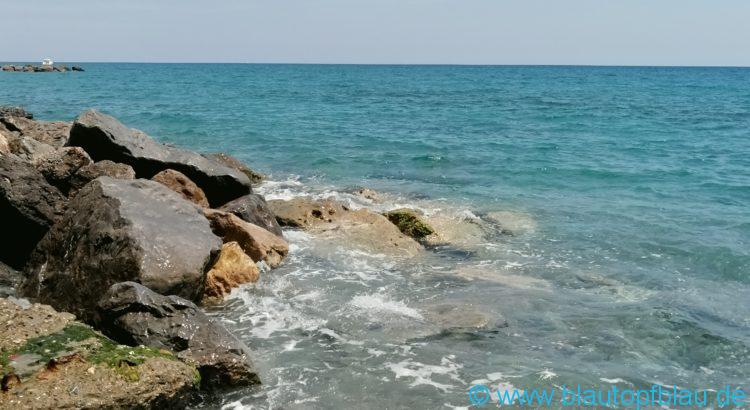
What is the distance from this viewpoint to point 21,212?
9.19m

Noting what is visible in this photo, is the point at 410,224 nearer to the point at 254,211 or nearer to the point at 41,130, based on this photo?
the point at 254,211

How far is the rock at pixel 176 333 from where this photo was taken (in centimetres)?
646

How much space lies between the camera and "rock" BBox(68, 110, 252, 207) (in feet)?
39.1

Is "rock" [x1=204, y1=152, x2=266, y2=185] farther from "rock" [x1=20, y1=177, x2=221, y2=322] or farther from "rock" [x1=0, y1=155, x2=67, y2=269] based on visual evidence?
"rock" [x1=20, y1=177, x2=221, y2=322]

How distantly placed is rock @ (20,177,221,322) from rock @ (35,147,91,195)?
2.20m

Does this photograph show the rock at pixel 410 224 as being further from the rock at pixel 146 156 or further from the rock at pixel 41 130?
the rock at pixel 41 130

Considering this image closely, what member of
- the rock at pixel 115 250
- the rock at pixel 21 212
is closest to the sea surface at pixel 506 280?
the rock at pixel 115 250

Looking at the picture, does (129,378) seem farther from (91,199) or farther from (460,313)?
(460,313)

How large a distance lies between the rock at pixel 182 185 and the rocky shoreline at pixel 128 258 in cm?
3

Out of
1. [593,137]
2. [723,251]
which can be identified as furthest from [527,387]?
→ [593,137]

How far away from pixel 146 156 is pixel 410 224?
5479 mm

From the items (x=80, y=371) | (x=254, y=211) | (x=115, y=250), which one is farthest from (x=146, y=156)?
(x=80, y=371)

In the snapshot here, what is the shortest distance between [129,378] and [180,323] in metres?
1.24

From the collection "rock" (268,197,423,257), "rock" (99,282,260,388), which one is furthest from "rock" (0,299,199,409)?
"rock" (268,197,423,257)
